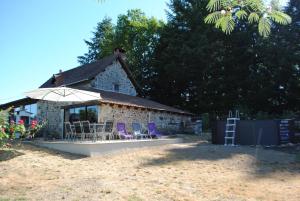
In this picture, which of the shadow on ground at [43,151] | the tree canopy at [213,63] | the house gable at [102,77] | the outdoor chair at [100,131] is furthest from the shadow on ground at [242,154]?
the tree canopy at [213,63]

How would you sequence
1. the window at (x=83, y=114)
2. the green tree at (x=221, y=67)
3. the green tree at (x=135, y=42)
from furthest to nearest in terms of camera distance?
1. the green tree at (x=135, y=42)
2. the green tree at (x=221, y=67)
3. the window at (x=83, y=114)

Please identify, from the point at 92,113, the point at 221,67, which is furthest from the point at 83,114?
the point at 221,67

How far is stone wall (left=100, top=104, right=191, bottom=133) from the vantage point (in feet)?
68.0

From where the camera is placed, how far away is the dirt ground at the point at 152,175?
8.49 meters

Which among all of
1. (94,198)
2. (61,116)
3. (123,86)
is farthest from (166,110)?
(94,198)

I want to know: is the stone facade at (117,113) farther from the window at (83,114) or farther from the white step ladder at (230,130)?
the white step ladder at (230,130)

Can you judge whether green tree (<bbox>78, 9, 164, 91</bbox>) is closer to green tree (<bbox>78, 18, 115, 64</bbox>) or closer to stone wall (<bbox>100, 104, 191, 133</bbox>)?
green tree (<bbox>78, 18, 115, 64</bbox>)

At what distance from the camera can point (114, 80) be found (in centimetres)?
2734

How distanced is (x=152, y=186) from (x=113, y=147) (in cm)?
541

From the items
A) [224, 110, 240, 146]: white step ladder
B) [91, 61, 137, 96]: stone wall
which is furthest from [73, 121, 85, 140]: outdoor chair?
[91, 61, 137, 96]: stone wall

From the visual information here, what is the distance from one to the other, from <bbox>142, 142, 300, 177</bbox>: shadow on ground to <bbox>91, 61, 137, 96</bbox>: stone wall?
37.3 ft

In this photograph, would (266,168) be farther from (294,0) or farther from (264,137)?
(294,0)

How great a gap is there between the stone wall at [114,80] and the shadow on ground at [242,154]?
11.4m

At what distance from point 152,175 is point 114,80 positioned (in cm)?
1738
